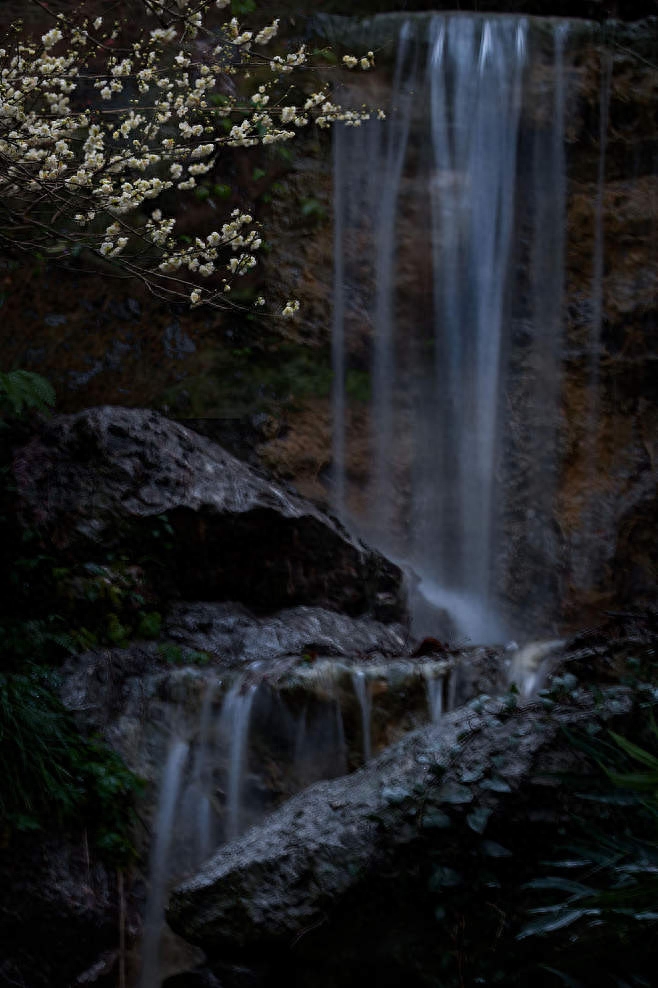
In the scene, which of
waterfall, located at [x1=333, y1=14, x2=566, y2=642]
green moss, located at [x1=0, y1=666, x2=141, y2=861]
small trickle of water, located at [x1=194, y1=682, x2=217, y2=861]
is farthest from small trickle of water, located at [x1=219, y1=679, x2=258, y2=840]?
waterfall, located at [x1=333, y1=14, x2=566, y2=642]

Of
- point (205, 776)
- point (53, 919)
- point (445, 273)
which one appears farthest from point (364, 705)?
point (445, 273)

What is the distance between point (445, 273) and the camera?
7867mm

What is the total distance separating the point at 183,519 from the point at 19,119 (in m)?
2.25

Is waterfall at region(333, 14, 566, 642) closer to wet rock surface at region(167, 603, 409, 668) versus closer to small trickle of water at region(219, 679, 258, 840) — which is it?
wet rock surface at region(167, 603, 409, 668)

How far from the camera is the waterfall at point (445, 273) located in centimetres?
773

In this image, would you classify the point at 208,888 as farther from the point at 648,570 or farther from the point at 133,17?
the point at 133,17

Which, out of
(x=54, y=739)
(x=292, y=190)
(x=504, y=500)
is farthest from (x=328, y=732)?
(x=292, y=190)

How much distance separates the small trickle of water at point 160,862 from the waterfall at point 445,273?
3.44 meters

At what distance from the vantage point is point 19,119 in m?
4.34

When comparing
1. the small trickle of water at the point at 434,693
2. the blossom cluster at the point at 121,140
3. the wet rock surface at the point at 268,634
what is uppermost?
the blossom cluster at the point at 121,140

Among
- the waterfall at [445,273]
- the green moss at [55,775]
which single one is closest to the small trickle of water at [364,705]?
the green moss at [55,775]

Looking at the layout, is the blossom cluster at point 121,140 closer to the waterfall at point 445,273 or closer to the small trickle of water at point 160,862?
the waterfall at point 445,273

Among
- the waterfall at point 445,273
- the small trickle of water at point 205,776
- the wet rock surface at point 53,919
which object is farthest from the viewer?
the waterfall at point 445,273

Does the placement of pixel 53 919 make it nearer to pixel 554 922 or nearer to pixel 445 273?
pixel 554 922
